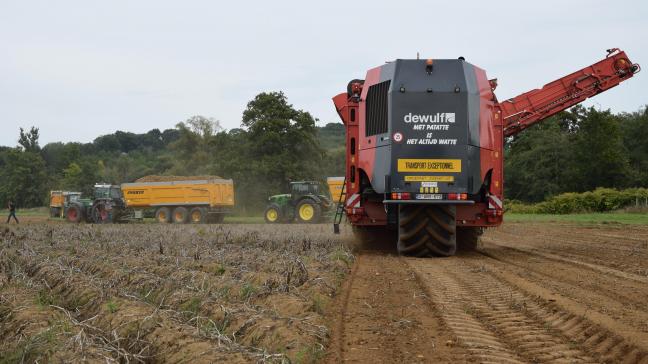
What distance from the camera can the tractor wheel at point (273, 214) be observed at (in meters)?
36.1

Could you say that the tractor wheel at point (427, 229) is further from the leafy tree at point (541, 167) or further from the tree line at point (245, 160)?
the leafy tree at point (541, 167)

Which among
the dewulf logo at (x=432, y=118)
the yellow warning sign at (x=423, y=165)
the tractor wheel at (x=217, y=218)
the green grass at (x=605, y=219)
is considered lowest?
the tractor wheel at (x=217, y=218)

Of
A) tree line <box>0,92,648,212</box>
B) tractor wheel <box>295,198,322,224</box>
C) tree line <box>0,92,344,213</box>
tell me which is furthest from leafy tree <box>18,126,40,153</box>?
tractor wheel <box>295,198,322,224</box>

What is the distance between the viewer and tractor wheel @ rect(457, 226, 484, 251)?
15038 mm

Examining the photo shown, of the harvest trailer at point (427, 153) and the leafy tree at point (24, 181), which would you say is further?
the leafy tree at point (24, 181)

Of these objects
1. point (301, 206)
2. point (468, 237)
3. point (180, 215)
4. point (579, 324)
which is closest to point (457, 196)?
point (468, 237)

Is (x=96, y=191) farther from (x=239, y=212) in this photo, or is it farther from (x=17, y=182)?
(x=17, y=182)

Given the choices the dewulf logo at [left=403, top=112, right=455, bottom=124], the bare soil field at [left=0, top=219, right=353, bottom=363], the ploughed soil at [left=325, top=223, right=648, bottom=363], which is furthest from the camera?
the dewulf logo at [left=403, top=112, right=455, bottom=124]

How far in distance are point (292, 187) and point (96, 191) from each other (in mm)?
12597

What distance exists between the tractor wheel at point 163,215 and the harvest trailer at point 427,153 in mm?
26651

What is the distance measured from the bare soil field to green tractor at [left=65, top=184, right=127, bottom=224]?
28109 mm

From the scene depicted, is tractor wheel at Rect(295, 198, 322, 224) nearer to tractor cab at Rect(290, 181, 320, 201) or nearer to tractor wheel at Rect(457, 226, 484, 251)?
tractor cab at Rect(290, 181, 320, 201)

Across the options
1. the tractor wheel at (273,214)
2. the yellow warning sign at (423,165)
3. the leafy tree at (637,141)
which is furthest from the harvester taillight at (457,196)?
the leafy tree at (637,141)

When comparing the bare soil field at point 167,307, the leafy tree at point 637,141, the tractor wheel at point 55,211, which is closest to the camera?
the bare soil field at point 167,307
